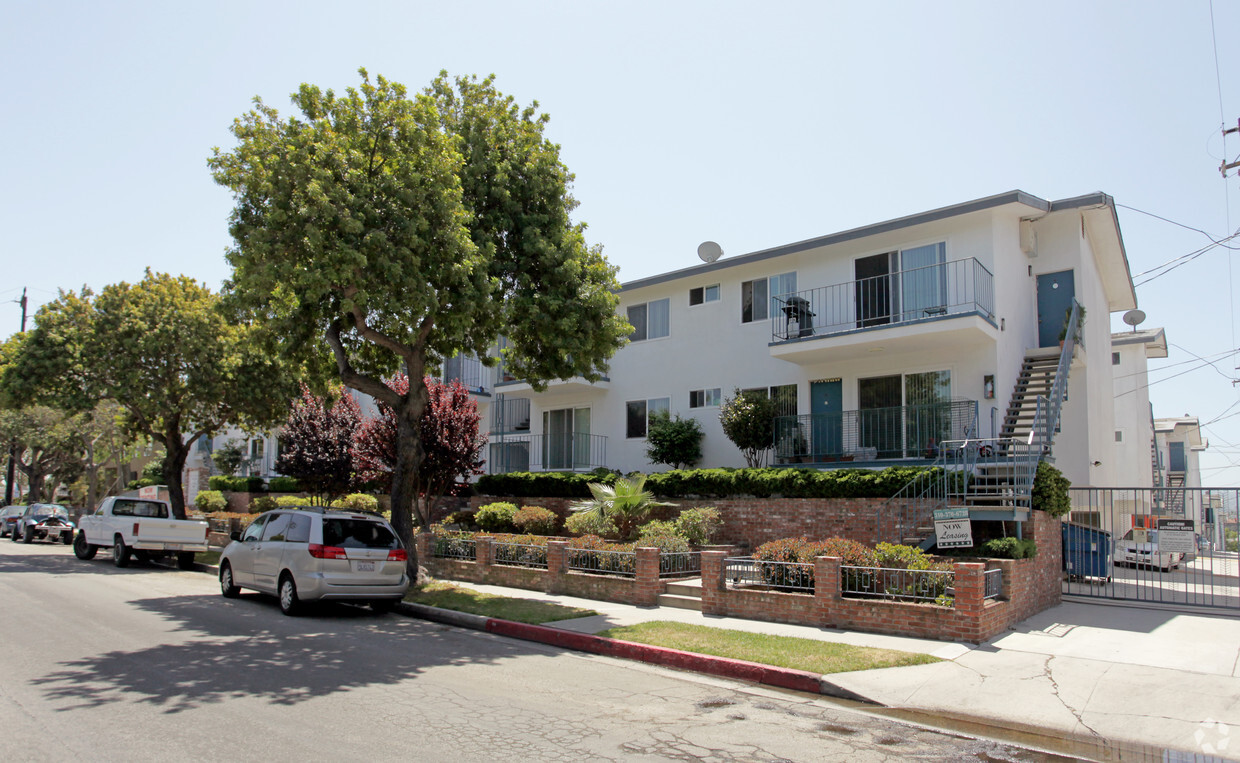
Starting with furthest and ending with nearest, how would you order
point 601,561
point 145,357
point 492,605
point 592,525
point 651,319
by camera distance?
→ point 651,319
point 145,357
point 592,525
point 601,561
point 492,605

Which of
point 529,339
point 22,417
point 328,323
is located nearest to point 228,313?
point 328,323

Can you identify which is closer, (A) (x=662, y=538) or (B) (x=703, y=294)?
(A) (x=662, y=538)

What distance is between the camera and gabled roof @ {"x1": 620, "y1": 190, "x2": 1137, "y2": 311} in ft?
59.0

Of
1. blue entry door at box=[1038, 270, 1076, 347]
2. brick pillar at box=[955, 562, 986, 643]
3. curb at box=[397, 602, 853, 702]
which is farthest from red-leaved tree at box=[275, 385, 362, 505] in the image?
blue entry door at box=[1038, 270, 1076, 347]

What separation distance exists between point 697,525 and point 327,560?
769 cm

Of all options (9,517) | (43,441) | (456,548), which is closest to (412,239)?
(456,548)

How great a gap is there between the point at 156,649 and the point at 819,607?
848 centimetres

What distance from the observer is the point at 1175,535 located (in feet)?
43.1

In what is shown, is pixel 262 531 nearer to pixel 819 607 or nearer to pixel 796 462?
pixel 819 607

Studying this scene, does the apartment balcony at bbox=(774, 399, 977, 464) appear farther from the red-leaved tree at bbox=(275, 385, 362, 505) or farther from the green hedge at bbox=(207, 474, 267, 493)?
the green hedge at bbox=(207, 474, 267, 493)

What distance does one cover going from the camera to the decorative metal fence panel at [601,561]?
14320mm

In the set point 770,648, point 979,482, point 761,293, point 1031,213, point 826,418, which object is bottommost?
point 770,648

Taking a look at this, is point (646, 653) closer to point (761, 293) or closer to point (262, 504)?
point (761, 293)

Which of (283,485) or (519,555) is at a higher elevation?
(283,485)
